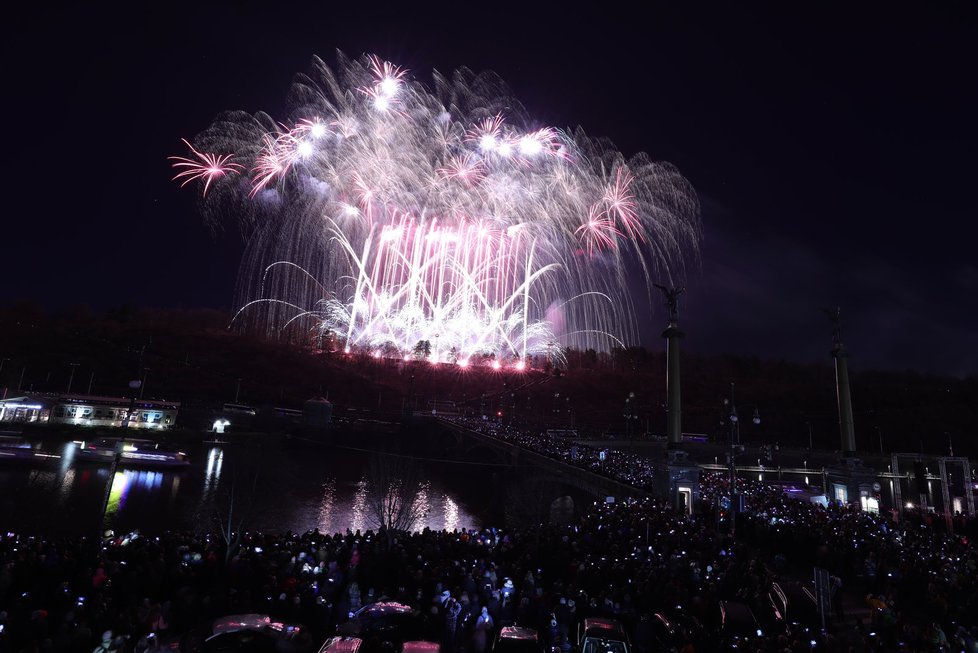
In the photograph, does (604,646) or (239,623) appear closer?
(604,646)

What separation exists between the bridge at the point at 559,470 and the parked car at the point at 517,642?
20732 mm

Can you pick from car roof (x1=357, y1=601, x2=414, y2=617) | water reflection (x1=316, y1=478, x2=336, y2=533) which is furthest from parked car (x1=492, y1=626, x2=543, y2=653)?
water reflection (x1=316, y1=478, x2=336, y2=533)

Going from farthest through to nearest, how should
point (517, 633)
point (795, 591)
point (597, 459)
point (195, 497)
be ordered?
point (195, 497) → point (597, 459) → point (795, 591) → point (517, 633)

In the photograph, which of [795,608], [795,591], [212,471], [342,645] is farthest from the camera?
[212,471]

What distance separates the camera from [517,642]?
11.1 m

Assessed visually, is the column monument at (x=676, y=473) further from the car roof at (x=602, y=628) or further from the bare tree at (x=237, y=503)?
the bare tree at (x=237, y=503)

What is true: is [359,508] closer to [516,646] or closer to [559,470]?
[559,470]

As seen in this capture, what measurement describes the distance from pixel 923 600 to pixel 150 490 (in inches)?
2135

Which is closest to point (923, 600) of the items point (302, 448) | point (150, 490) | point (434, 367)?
point (150, 490)

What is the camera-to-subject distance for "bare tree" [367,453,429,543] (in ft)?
112

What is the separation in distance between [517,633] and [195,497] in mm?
45300

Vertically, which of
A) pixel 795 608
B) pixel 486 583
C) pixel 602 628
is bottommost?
pixel 486 583

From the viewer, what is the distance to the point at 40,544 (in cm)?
1600

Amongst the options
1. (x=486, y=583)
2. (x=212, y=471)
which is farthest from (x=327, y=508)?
(x=486, y=583)
